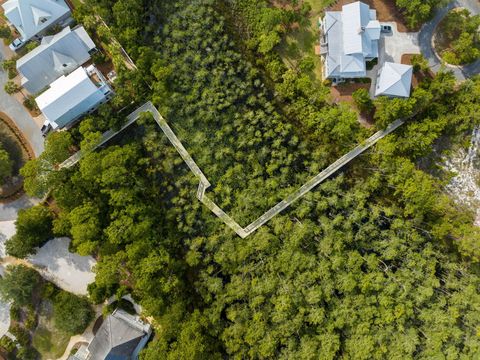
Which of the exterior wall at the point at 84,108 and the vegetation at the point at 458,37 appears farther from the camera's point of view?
the exterior wall at the point at 84,108

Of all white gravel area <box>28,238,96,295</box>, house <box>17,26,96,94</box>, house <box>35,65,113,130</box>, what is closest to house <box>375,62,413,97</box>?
house <box>35,65,113,130</box>

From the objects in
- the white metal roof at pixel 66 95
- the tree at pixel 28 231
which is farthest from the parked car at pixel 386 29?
the tree at pixel 28 231

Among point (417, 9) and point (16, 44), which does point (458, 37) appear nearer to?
point (417, 9)

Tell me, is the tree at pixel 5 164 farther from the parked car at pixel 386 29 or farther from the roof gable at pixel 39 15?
the parked car at pixel 386 29

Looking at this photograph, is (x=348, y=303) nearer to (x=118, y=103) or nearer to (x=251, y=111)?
(x=251, y=111)

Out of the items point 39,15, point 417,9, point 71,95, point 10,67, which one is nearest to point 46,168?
point 71,95

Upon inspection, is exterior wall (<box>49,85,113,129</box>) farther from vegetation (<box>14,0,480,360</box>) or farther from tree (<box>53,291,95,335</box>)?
tree (<box>53,291,95,335</box>)
